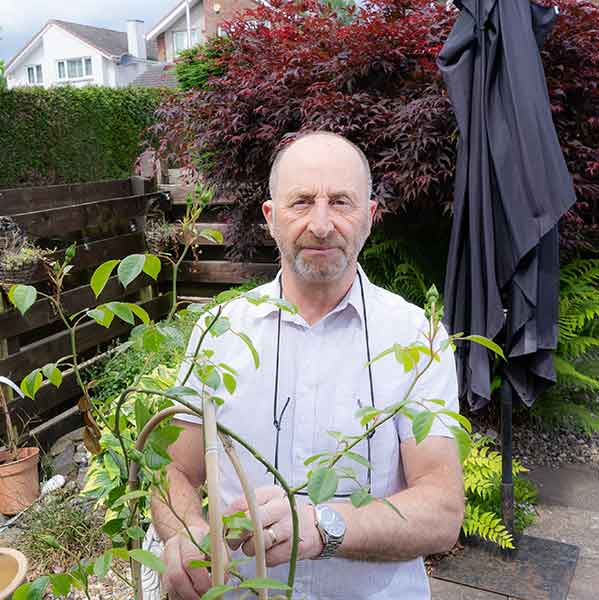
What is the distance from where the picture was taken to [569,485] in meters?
3.66

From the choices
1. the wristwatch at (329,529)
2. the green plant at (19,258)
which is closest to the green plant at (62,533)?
the green plant at (19,258)

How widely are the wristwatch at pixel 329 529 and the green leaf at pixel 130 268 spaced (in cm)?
50

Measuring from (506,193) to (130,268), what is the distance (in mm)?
2202

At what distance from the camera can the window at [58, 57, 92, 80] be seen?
39.6m

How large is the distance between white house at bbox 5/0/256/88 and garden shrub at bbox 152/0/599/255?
32446mm

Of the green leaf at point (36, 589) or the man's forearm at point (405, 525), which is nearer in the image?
the green leaf at point (36, 589)

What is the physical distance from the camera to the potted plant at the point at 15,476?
3.59 metres

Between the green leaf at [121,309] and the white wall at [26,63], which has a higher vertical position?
the white wall at [26,63]

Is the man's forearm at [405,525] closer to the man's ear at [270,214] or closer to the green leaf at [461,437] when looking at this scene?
the green leaf at [461,437]

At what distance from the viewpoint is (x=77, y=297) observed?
15.2ft

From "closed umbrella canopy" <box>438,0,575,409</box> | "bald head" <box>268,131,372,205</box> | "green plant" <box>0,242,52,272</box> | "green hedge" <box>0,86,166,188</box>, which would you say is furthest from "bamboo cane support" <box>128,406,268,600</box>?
"green hedge" <box>0,86,166,188</box>

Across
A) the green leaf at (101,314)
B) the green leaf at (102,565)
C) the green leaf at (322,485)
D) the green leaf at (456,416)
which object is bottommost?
the green leaf at (102,565)

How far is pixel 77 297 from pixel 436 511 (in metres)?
3.95

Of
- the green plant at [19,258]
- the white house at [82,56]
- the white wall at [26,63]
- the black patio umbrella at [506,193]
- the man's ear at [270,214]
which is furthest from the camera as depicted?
the white wall at [26,63]
